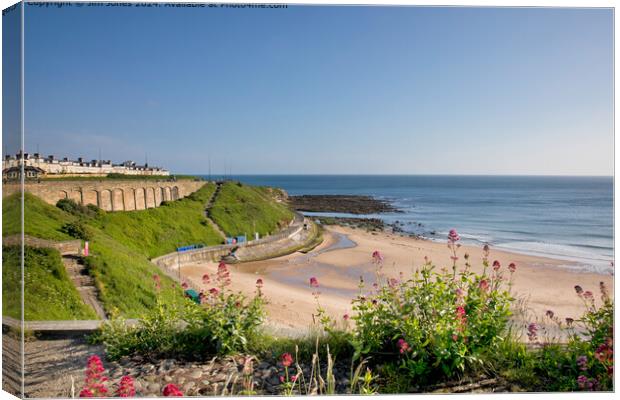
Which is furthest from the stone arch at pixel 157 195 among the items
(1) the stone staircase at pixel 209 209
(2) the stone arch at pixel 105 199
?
(2) the stone arch at pixel 105 199

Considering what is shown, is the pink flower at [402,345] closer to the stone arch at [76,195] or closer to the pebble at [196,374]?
the pebble at [196,374]

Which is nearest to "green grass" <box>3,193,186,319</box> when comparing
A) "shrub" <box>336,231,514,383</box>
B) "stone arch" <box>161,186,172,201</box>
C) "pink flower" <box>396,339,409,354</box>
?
"shrub" <box>336,231,514,383</box>

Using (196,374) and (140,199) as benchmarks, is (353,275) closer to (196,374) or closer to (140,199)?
(140,199)

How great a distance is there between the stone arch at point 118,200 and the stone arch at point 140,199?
777 millimetres

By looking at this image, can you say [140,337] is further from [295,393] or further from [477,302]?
[477,302]

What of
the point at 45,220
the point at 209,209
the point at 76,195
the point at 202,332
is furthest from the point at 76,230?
the point at 202,332

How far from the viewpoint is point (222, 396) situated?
2848 millimetres

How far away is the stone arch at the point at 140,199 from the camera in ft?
63.8

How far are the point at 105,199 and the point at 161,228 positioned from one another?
8.49ft

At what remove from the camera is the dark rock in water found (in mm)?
37631

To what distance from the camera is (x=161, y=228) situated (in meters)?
18.2

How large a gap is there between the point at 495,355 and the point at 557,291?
1087 cm

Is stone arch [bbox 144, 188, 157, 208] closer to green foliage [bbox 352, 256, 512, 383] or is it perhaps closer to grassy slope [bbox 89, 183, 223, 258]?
grassy slope [bbox 89, 183, 223, 258]

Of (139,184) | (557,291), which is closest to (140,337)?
(557,291)
